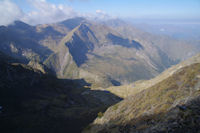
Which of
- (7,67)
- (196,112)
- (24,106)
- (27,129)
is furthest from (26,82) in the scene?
(196,112)

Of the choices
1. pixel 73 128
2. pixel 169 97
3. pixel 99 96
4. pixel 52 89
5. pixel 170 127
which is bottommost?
pixel 99 96

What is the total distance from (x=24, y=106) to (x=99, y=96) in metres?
106

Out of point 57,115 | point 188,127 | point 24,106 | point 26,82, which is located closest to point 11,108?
point 24,106

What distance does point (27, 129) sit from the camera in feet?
232

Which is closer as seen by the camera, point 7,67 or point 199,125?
point 199,125

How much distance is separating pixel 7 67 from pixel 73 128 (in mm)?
148022

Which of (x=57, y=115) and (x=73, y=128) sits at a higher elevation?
(x=73, y=128)

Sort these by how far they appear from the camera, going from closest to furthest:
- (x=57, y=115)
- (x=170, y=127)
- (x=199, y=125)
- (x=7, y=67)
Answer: (x=199, y=125) < (x=170, y=127) < (x=57, y=115) < (x=7, y=67)

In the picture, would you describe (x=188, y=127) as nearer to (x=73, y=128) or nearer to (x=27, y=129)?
(x=73, y=128)

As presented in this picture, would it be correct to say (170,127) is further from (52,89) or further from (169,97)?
A: (52,89)

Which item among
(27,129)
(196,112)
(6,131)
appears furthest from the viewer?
(27,129)

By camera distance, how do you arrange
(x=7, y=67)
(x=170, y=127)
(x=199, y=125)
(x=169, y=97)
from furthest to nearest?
(x=7, y=67) < (x=169, y=97) < (x=170, y=127) < (x=199, y=125)

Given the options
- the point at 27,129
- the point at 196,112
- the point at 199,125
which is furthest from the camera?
the point at 27,129

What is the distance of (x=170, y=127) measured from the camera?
2325cm
